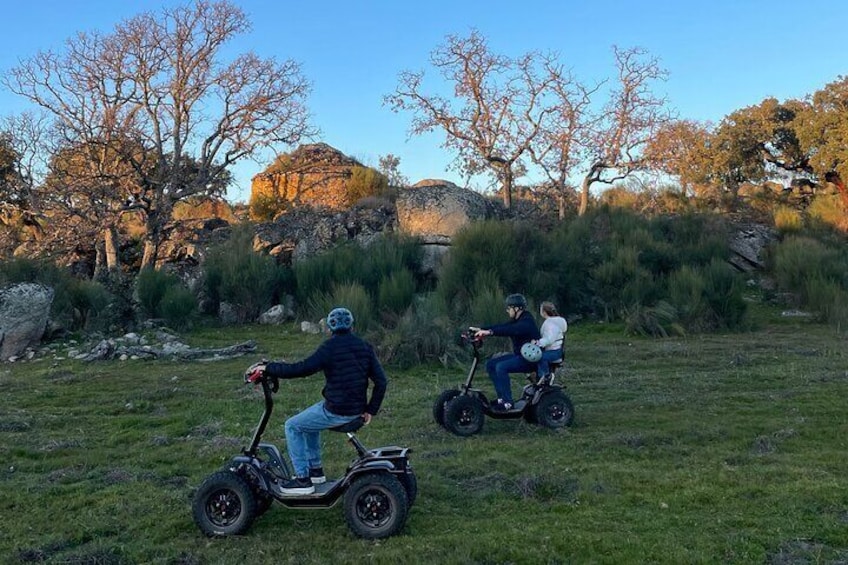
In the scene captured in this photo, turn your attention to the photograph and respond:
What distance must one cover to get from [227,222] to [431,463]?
2480 centimetres

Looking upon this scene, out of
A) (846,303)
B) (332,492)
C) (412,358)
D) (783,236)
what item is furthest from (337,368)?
(783,236)

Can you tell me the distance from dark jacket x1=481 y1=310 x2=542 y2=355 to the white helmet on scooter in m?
0.11

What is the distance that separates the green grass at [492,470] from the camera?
4.71 meters

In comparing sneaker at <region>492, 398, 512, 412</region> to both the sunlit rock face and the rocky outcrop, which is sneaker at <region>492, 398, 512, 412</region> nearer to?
the rocky outcrop

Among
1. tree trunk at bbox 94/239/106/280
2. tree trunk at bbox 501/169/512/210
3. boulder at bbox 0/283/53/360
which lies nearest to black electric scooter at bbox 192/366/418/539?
boulder at bbox 0/283/53/360

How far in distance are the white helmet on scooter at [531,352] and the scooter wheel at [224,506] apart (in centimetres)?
384

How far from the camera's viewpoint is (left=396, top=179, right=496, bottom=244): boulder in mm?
24234

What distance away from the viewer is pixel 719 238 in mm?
23000

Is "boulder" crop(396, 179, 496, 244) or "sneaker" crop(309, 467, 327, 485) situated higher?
"boulder" crop(396, 179, 496, 244)

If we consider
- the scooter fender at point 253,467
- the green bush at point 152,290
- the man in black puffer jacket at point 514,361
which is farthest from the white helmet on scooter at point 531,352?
the green bush at point 152,290

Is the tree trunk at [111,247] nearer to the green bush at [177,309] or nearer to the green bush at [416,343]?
the green bush at [177,309]

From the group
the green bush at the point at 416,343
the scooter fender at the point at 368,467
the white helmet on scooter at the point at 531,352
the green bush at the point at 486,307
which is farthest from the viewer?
the green bush at the point at 486,307

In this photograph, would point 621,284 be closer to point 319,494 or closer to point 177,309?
point 177,309

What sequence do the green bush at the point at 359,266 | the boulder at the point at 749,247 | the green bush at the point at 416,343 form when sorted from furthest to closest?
the boulder at the point at 749,247 < the green bush at the point at 359,266 < the green bush at the point at 416,343
